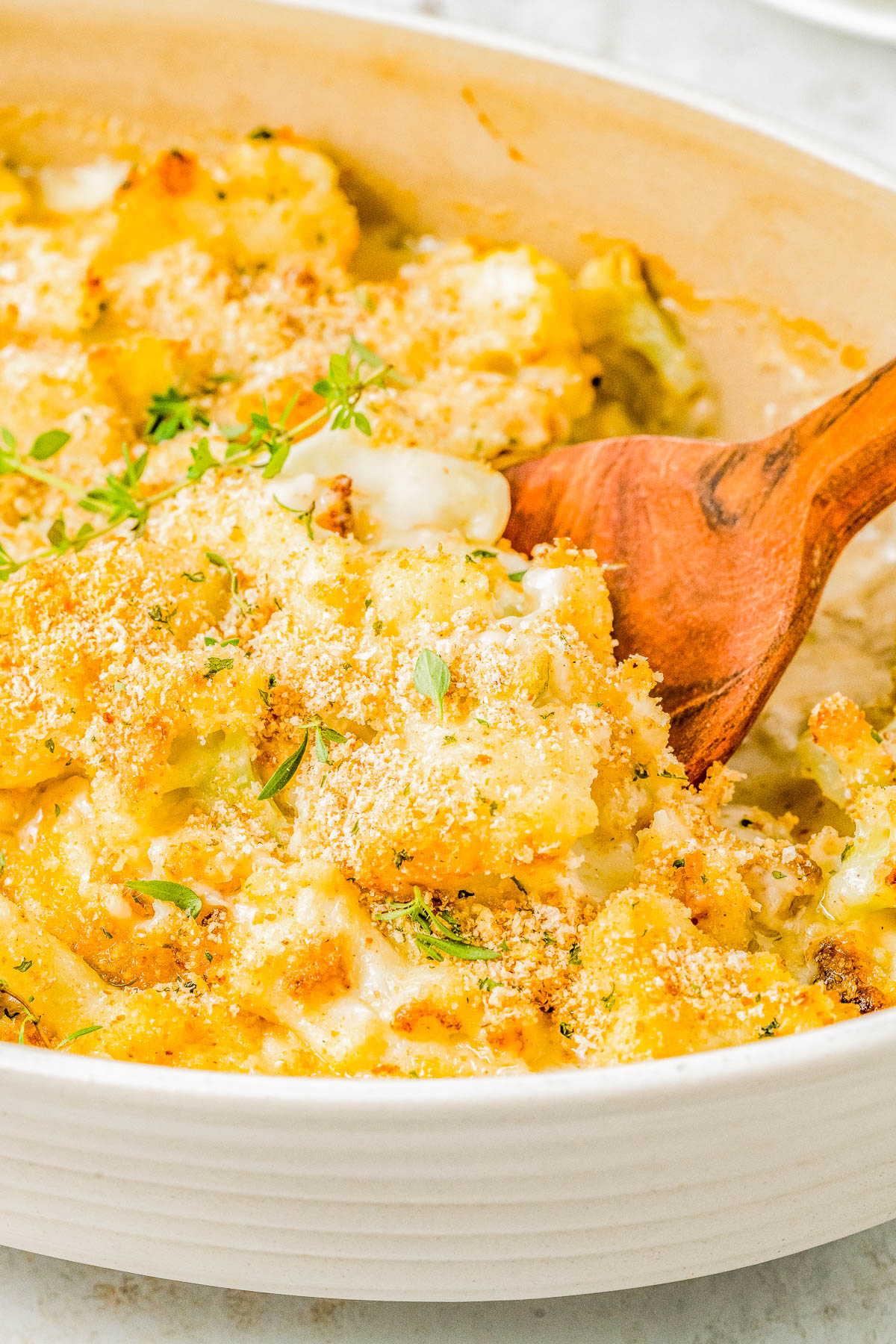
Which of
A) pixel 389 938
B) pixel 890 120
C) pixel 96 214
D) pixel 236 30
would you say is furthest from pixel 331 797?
pixel 890 120

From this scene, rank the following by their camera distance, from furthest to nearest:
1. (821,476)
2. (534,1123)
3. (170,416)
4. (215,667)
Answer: (170,416)
(821,476)
(215,667)
(534,1123)

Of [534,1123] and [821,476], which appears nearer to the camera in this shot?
[534,1123]

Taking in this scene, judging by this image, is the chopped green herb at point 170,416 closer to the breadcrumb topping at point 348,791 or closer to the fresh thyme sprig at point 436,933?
the breadcrumb topping at point 348,791

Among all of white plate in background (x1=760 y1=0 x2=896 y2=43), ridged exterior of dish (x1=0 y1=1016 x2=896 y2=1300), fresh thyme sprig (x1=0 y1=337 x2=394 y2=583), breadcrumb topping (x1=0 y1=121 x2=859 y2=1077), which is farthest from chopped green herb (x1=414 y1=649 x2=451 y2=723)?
white plate in background (x1=760 y1=0 x2=896 y2=43)

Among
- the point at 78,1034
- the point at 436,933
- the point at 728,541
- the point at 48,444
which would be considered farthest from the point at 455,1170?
the point at 48,444

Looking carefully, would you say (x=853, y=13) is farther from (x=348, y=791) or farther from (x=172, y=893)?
(x=172, y=893)

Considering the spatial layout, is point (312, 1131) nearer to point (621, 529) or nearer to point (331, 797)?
point (331, 797)
